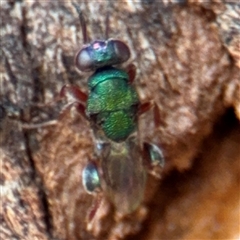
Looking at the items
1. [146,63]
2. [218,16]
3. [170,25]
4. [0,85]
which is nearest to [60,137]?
[0,85]

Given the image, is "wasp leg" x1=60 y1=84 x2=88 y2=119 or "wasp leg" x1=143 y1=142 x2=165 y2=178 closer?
"wasp leg" x1=60 y1=84 x2=88 y2=119

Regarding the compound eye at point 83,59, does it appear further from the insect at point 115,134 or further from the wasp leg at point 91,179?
the wasp leg at point 91,179

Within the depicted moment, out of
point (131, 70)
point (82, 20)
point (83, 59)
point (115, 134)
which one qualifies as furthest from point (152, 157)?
point (82, 20)

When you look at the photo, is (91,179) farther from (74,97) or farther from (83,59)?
(83,59)

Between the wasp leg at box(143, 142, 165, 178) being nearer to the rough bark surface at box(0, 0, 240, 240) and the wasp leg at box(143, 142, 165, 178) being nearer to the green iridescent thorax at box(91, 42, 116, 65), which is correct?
the rough bark surface at box(0, 0, 240, 240)

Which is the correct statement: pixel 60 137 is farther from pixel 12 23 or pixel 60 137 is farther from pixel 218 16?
pixel 218 16

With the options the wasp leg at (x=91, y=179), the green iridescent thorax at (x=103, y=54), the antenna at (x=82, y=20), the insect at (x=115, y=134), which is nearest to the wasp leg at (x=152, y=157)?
the insect at (x=115, y=134)

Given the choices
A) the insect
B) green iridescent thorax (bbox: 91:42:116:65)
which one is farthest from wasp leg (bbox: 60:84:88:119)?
green iridescent thorax (bbox: 91:42:116:65)
